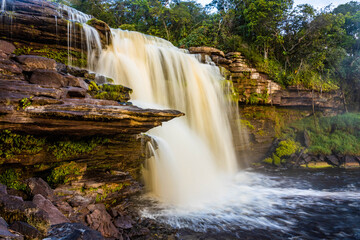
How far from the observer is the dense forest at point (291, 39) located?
15.9m

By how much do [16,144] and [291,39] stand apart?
19308 millimetres

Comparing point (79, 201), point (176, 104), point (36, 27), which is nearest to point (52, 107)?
point (79, 201)

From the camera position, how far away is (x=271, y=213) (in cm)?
636

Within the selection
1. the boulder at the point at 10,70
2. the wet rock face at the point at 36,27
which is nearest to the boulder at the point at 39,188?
the boulder at the point at 10,70

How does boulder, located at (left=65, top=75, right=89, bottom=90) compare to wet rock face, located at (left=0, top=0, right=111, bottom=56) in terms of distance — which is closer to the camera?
boulder, located at (left=65, top=75, right=89, bottom=90)

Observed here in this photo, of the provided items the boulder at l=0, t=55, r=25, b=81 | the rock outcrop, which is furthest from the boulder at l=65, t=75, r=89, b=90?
the rock outcrop

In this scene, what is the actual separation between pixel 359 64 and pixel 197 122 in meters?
16.3

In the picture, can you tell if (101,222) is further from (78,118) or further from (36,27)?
(36,27)

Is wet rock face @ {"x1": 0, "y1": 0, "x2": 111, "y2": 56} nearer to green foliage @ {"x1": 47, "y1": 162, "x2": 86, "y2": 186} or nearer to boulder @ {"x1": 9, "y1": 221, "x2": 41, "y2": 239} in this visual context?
green foliage @ {"x1": 47, "y1": 162, "x2": 86, "y2": 186}

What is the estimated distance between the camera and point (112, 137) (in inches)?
229

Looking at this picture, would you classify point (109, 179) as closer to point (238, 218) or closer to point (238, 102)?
point (238, 218)

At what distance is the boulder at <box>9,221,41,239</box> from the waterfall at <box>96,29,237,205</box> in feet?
15.1

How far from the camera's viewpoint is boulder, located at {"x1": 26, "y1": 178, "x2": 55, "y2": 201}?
428cm

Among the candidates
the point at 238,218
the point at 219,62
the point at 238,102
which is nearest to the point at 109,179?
the point at 238,218
